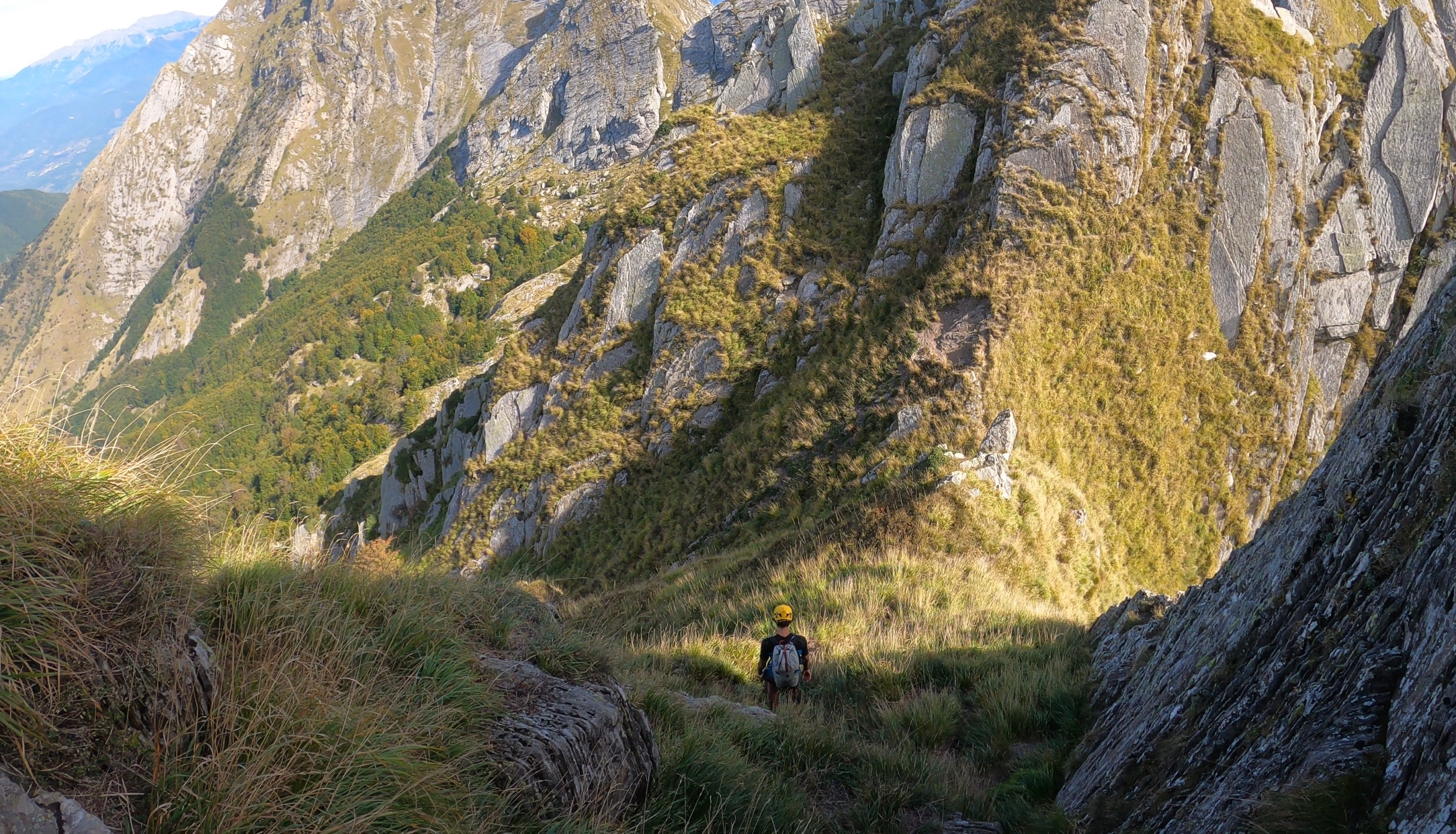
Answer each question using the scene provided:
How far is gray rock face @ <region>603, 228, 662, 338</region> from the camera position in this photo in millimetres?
26656

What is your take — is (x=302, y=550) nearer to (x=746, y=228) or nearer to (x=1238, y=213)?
(x=746, y=228)

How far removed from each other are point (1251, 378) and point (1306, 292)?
13.4 ft

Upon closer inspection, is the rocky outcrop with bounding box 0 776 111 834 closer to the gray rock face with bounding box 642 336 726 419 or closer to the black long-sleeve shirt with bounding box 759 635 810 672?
the black long-sleeve shirt with bounding box 759 635 810 672

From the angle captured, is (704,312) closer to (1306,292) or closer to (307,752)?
(1306,292)

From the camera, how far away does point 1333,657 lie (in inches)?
152

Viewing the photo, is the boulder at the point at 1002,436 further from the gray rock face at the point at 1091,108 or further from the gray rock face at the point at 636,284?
the gray rock face at the point at 636,284

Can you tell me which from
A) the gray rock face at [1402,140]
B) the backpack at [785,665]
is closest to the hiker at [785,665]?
the backpack at [785,665]

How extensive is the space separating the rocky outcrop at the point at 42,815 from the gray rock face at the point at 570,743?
1873 mm

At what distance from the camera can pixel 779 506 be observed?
17.8 m

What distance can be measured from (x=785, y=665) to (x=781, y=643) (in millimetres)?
253

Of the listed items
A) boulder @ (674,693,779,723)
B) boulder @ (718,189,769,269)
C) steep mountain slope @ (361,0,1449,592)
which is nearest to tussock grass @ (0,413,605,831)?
boulder @ (674,693,779,723)

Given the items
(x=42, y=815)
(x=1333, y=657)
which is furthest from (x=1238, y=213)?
(x=42, y=815)

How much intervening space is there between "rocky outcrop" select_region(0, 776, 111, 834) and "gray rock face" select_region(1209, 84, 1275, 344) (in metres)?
24.8

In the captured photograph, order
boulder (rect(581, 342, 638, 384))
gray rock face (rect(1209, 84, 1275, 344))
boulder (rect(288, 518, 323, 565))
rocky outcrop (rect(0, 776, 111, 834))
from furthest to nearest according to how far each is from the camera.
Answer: boulder (rect(581, 342, 638, 384)), gray rock face (rect(1209, 84, 1275, 344)), boulder (rect(288, 518, 323, 565)), rocky outcrop (rect(0, 776, 111, 834))
